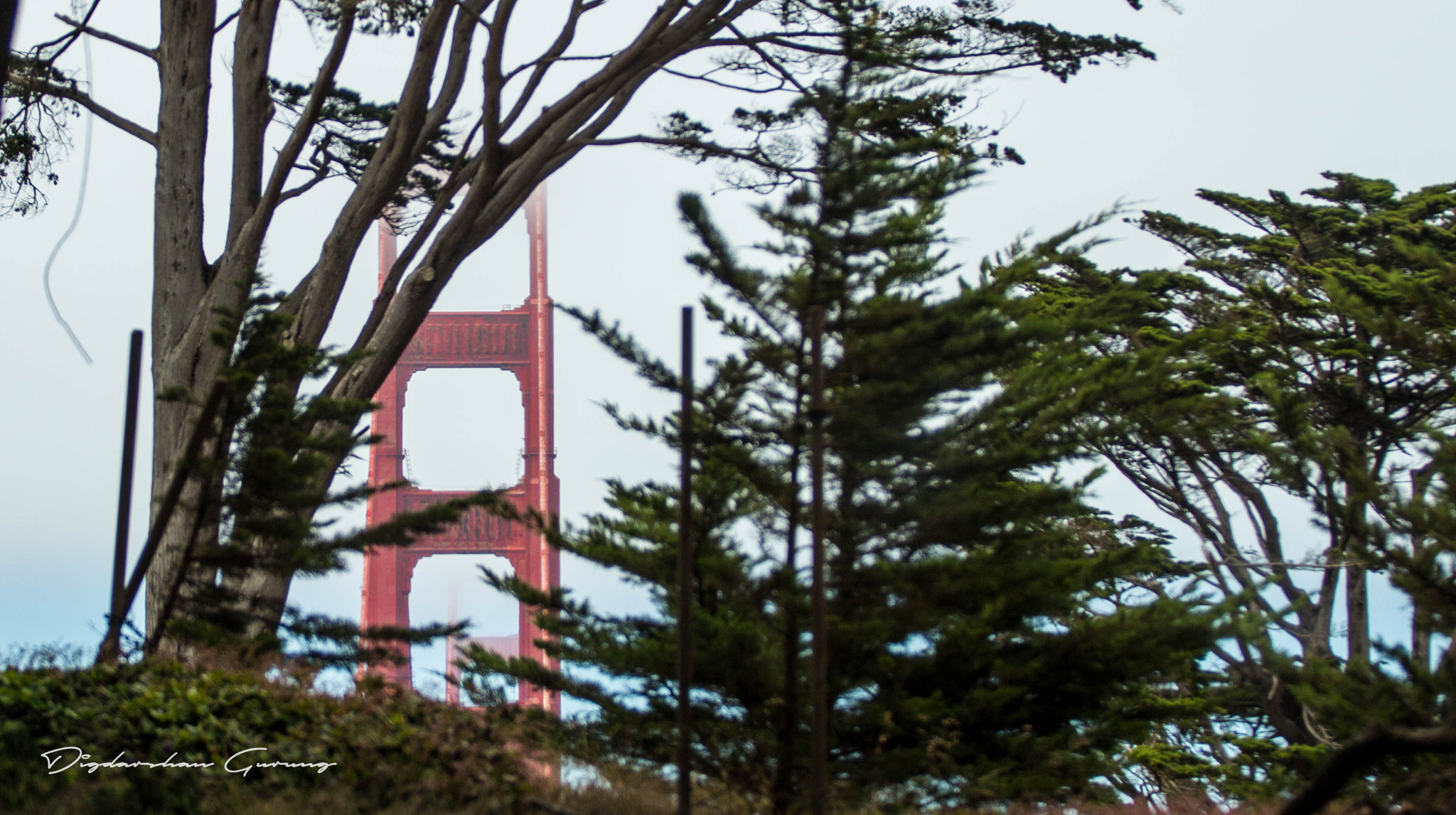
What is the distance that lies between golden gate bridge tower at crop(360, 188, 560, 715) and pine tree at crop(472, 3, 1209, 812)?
22.9 metres

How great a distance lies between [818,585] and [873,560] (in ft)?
4.38

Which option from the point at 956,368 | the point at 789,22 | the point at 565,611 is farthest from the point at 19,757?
the point at 789,22

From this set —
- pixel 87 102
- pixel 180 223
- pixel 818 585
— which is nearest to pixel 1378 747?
pixel 818 585

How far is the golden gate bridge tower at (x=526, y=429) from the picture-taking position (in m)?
31.2

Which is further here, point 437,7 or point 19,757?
point 437,7

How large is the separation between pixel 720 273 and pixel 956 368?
1.07 m

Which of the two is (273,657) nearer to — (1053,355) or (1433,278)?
(1053,355)

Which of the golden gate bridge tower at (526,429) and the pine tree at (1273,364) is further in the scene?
the golden gate bridge tower at (526,429)

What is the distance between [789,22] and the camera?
29.1 feet

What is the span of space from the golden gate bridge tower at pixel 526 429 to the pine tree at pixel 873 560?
22.9m

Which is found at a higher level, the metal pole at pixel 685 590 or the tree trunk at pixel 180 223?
the tree trunk at pixel 180 223
